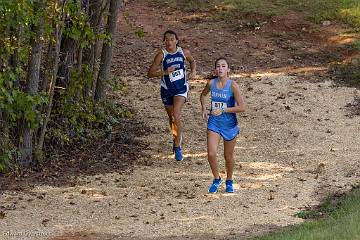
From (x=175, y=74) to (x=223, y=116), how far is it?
1741mm

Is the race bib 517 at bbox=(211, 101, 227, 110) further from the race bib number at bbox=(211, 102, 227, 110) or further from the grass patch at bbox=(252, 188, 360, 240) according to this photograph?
the grass patch at bbox=(252, 188, 360, 240)

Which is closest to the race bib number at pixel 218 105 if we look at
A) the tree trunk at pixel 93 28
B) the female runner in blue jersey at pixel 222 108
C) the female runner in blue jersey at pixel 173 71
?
the female runner in blue jersey at pixel 222 108

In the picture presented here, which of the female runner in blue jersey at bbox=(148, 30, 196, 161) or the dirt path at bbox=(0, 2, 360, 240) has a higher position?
the female runner in blue jersey at bbox=(148, 30, 196, 161)

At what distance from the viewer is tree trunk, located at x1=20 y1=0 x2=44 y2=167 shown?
33.7 ft

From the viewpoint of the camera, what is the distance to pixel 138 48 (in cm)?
1816

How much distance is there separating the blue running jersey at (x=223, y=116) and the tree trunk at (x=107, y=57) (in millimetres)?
3287

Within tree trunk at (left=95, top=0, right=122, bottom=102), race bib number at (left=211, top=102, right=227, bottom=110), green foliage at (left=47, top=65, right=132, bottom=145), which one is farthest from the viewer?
tree trunk at (left=95, top=0, right=122, bottom=102)

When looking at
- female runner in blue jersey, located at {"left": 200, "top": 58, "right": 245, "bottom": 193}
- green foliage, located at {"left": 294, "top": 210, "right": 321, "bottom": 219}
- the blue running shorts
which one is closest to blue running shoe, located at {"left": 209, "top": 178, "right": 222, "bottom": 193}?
female runner in blue jersey, located at {"left": 200, "top": 58, "right": 245, "bottom": 193}

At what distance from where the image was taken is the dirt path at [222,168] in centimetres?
876

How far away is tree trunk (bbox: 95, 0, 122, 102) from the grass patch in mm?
4520

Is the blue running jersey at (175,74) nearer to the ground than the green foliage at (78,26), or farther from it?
nearer to the ground

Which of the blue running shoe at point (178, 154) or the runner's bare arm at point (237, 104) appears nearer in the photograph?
the runner's bare arm at point (237, 104)

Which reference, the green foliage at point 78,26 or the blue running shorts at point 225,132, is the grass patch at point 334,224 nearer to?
the blue running shorts at point 225,132

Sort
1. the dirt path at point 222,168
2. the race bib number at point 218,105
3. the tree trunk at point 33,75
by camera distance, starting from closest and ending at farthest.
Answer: the dirt path at point 222,168 < the race bib number at point 218,105 < the tree trunk at point 33,75
